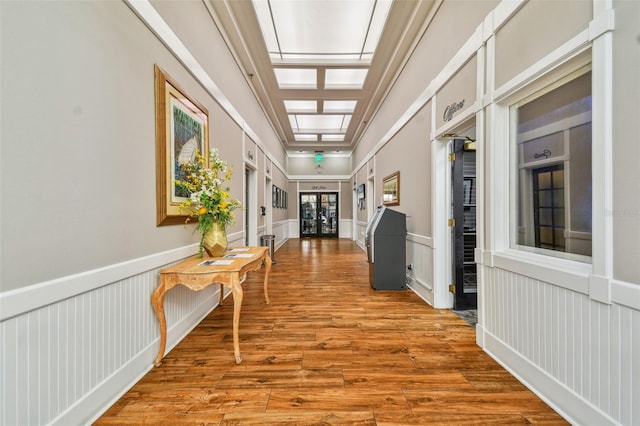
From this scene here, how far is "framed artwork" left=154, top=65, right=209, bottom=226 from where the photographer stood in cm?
208

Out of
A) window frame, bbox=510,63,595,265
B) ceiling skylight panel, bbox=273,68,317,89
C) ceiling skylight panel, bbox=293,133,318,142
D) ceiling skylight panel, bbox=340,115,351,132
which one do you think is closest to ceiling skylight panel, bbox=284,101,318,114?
ceiling skylight panel, bbox=273,68,317,89

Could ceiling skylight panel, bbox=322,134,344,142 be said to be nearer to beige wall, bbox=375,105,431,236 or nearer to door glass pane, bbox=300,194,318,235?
door glass pane, bbox=300,194,318,235

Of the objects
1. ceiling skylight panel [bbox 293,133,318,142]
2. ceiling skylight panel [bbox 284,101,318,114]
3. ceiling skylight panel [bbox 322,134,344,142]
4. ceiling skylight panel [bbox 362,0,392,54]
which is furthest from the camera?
ceiling skylight panel [bbox 322,134,344,142]

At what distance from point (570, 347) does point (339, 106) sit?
6235mm

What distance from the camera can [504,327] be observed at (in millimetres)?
2047

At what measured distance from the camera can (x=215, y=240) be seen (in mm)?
2482

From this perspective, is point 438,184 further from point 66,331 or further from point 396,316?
point 66,331

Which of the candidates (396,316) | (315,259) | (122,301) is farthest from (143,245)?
(315,259)

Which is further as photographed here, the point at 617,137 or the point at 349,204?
the point at 349,204

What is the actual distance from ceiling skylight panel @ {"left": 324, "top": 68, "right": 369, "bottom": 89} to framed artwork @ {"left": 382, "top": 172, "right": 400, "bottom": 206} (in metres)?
2.06

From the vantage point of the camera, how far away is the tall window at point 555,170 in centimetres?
156

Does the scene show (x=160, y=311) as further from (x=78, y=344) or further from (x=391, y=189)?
(x=391, y=189)

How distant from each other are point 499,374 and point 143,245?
2862 mm

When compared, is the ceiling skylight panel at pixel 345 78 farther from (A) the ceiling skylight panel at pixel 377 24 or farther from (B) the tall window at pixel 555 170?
(B) the tall window at pixel 555 170
